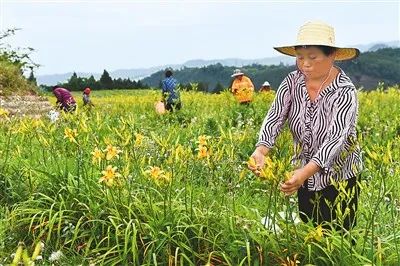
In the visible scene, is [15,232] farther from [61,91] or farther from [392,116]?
[61,91]

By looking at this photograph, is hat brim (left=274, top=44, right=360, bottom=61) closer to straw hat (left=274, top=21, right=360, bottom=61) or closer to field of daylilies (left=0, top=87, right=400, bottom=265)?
straw hat (left=274, top=21, right=360, bottom=61)

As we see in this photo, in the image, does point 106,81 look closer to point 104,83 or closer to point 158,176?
point 104,83

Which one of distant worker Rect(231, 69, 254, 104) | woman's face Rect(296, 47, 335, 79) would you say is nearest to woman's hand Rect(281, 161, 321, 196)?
woman's face Rect(296, 47, 335, 79)

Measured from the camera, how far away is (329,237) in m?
3.40

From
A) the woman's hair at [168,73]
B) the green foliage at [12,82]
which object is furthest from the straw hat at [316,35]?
the green foliage at [12,82]

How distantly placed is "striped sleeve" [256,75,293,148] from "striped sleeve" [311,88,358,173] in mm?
296

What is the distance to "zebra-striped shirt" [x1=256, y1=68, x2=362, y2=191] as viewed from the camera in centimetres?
341

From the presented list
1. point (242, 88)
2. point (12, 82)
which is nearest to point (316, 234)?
point (242, 88)

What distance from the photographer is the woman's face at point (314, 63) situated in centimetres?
344

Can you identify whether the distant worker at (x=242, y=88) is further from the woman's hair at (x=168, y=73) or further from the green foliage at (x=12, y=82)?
the green foliage at (x=12, y=82)

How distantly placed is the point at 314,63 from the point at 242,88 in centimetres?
803

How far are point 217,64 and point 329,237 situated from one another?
64.2 m

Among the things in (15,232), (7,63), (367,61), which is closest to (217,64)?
(367,61)

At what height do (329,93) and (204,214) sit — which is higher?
(329,93)
